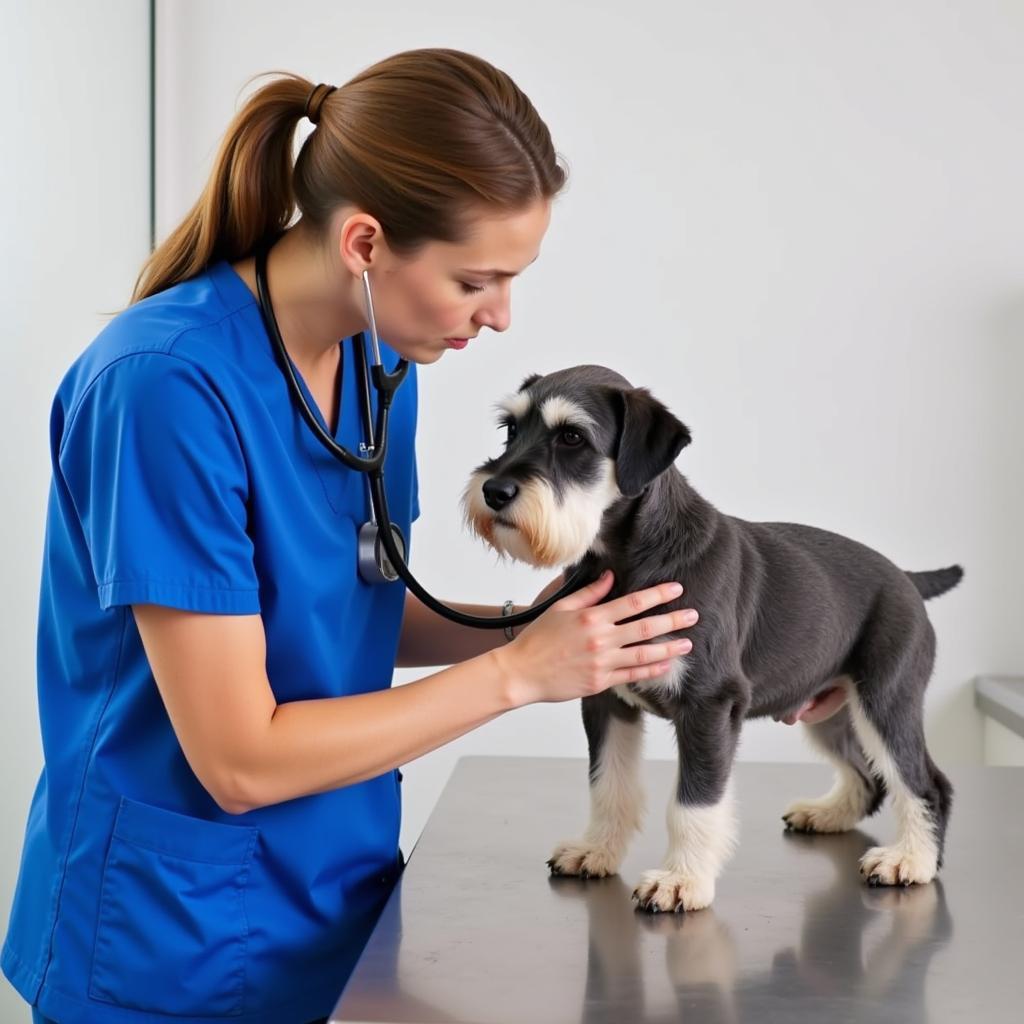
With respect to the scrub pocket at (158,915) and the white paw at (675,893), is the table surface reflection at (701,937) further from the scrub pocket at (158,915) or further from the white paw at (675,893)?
the scrub pocket at (158,915)

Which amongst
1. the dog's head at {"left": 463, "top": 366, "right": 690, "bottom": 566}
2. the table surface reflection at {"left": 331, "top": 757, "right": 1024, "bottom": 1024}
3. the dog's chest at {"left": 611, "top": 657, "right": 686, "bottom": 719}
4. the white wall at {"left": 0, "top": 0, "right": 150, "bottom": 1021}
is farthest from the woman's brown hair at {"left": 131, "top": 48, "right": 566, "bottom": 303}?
the white wall at {"left": 0, "top": 0, "right": 150, "bottom": 1021}

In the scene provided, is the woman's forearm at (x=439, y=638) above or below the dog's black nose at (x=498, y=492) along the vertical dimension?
below

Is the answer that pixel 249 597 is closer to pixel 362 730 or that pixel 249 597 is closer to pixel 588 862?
pixel 362 730

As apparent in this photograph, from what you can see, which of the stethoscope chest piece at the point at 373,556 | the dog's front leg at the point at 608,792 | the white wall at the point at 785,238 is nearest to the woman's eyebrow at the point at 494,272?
the stethoscope chest piece at the point at 373,556

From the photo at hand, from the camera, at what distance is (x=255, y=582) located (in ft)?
4.45

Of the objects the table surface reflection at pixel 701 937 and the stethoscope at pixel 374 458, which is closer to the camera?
the table surface reflection at pixel 701 937

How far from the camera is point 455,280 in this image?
145 cm

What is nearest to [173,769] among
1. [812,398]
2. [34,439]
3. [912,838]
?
[912,838]

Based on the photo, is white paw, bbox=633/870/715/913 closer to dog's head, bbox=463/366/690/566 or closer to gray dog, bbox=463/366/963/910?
gray dog, bbox=463/366/963/910

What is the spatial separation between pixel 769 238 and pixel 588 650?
7.07ft

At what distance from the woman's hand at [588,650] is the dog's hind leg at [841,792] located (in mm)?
489

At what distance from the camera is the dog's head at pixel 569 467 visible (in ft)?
4.95

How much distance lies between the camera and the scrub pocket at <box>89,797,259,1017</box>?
141 centimetres

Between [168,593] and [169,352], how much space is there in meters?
0.25
